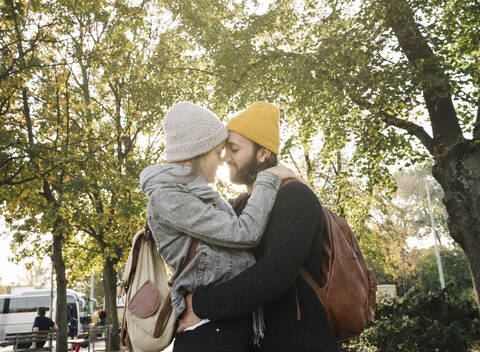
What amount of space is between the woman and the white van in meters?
30.7

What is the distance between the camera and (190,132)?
77.3 inches

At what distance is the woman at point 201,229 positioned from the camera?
169 centimetres

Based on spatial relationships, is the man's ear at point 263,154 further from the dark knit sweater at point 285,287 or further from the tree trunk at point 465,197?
the tree trunk at point 465,197

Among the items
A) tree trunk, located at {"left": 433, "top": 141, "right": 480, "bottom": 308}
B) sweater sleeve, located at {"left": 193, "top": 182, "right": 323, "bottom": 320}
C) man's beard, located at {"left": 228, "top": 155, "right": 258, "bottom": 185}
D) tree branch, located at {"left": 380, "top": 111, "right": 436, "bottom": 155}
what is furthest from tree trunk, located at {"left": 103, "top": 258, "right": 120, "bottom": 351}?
sweater sleeve, located at {"left": 193, "top": 182, "right": 323, "bottom": 320}

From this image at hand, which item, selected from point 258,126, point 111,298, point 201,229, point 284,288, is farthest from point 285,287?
point 111,298

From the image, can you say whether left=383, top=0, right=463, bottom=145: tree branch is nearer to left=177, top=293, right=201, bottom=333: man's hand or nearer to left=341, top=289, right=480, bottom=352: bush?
left=341, top=289, right=480, bottom=352: bush

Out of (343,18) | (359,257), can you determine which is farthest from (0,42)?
(359,257)

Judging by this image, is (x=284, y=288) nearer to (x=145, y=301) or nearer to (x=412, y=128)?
(x=145, y=301)

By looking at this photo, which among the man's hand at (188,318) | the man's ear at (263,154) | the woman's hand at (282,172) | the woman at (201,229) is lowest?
the man's hand at (188,318)

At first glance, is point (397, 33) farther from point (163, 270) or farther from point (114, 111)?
point (114, 111)

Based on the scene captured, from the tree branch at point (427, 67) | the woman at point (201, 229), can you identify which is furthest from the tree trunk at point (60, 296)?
the woman at point (201, 229)

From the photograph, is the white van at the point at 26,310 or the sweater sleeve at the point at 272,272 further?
the white van at the point at 26,310

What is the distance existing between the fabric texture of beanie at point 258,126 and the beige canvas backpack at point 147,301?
0.67 m

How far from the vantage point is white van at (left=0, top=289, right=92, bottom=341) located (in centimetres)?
2947
